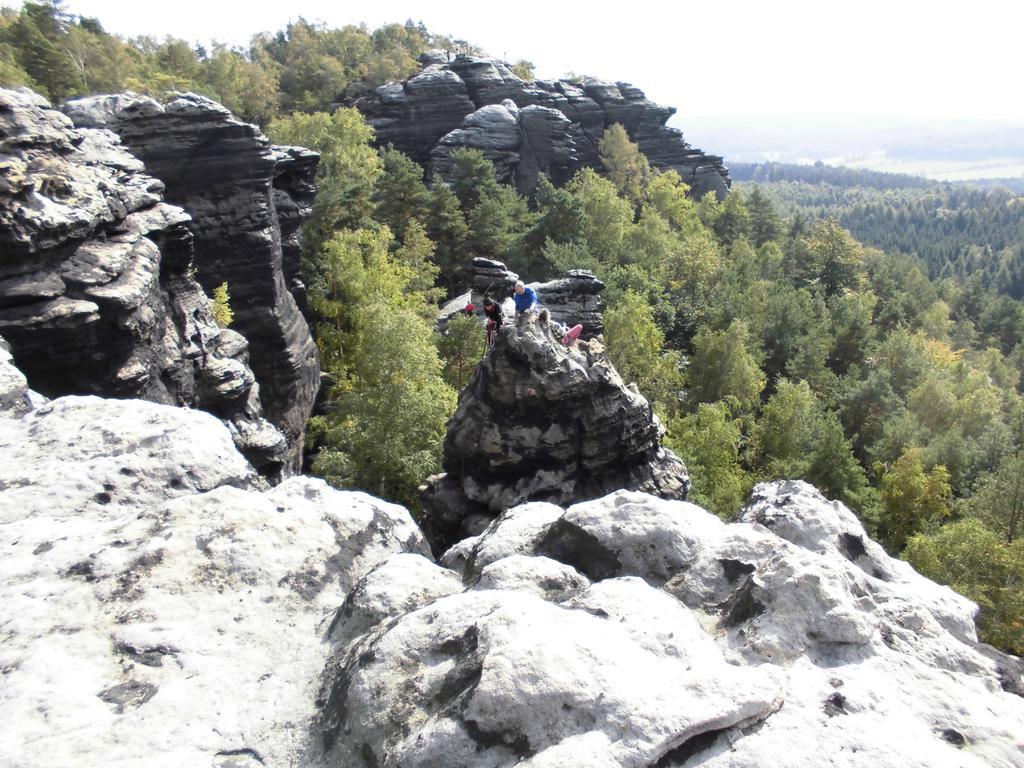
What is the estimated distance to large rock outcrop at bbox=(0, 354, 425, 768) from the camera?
538cm

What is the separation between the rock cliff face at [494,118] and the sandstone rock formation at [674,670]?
64106 millimetres

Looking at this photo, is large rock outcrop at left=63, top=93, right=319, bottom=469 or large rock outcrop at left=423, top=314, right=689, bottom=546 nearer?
large rock outcrop at left=423, top=314, right=689, bottom=546

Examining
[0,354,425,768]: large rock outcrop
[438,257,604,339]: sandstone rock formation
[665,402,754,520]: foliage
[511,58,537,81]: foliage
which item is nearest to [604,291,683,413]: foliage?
[438,257,604,339]: sandstone rock formation

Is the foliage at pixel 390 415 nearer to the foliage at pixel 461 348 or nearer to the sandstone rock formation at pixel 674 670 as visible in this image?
the foliage at pixel 461 348

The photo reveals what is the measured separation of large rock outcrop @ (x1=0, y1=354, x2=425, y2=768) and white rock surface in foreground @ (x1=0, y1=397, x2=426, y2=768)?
0.05ft

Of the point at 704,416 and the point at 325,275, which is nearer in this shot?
the point at 704,416

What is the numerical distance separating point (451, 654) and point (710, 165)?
3798 inches

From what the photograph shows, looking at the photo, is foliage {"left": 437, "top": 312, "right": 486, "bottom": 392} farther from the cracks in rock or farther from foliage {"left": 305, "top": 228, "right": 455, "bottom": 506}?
the cracks in rock

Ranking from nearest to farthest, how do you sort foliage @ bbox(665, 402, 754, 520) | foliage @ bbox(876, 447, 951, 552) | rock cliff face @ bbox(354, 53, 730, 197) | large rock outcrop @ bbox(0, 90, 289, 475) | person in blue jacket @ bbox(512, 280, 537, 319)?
large rock outcrop @ bbox(0, 90, 289, 475) < person in blue jacket @ bbox(512, 280, 537, 319) < foliage @ bbox(665, 402, 754, 520) < foliage @ bbox(876, 447, 951, 552) < rock cliff face @ bbox(354, 53, 730, 197)

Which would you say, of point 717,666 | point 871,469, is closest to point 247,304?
point 717,666

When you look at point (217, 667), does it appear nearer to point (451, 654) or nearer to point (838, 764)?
point (451, 654)

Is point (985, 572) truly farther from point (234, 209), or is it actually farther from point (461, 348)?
point (234, 209)

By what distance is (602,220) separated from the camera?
5891 cm

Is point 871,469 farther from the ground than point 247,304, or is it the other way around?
point 247,304
